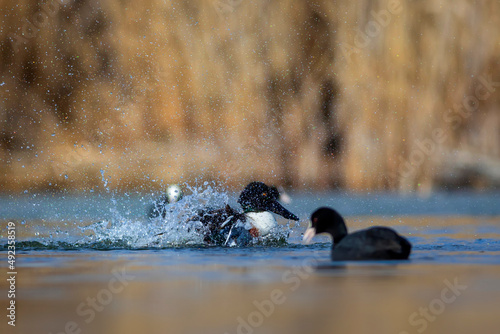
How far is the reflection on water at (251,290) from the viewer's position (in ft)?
12.0

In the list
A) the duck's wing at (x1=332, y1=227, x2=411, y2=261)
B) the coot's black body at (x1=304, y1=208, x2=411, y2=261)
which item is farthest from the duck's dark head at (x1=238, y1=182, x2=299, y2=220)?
the duck's wing at (x1=332, y1=227, x2=411, y2=261)

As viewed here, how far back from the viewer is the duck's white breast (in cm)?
871

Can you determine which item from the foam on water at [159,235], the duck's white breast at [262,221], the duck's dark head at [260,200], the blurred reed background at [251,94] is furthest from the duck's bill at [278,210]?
the blurred reed background at [251,94]

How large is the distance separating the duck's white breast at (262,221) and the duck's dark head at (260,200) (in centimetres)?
12

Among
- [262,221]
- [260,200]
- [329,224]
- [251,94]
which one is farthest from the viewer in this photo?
[251,94]

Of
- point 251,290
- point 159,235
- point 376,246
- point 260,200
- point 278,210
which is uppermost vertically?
point 260,200

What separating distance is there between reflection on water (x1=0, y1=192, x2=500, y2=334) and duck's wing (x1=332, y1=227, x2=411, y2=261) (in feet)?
0.59

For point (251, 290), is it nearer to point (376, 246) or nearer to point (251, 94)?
point (376, 246)

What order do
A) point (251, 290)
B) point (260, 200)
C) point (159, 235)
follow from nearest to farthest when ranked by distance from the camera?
point (251, 290), point (159, 235), point (260, 200)

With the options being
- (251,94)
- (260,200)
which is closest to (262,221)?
(260,200)

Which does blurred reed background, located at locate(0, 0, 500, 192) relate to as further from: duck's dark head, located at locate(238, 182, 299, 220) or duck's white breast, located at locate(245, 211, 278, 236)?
duck's white breast, located at locate(245, 211, 278, 236)

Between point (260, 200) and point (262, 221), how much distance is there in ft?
1.11

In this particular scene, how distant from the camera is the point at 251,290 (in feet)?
15.7

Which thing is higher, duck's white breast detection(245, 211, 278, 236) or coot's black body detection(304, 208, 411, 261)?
duck's white breast detection(245, 211, 278, 236)
